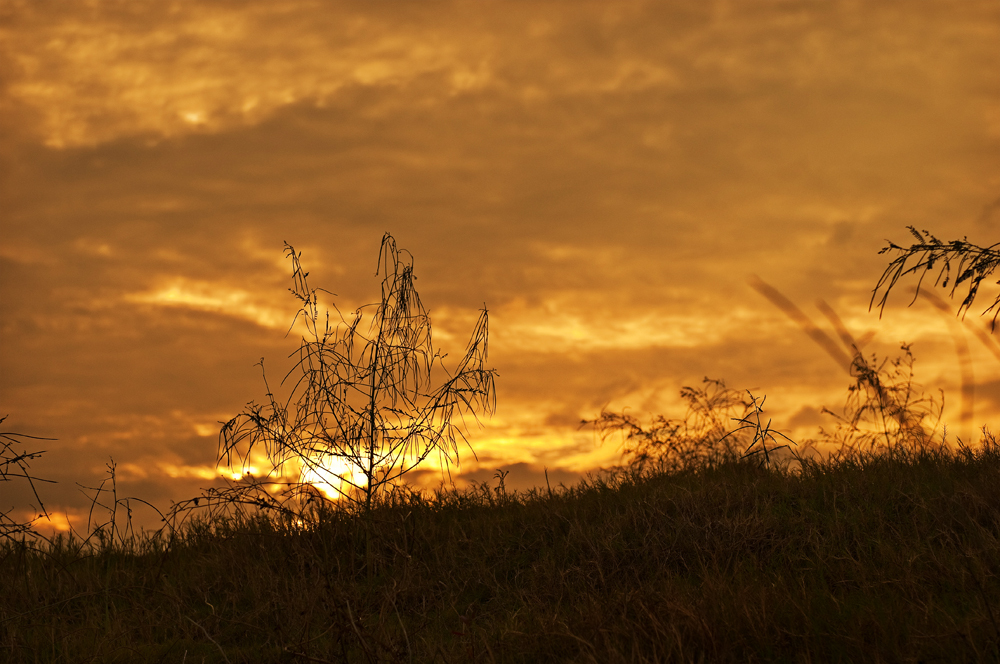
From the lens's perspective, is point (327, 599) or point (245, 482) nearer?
point (327, 599)

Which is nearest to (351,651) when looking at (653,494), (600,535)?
(600,535)

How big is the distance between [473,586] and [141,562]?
4.45 meters

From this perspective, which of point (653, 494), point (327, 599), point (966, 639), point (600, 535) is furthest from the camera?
point (653, 494)

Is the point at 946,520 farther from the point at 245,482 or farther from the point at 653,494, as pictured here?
the point at 245,482

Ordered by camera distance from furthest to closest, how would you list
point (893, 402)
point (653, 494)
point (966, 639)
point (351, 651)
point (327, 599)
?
1. point (893, 402)
2. point (653, 494)
3. point (327, 599)
4. point (351, 651)
5. point (966, 639)

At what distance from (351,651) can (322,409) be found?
306 cm

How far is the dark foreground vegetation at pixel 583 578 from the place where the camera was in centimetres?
553

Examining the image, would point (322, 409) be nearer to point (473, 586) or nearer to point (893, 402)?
point (473, 586)

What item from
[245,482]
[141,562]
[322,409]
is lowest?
[141,562]

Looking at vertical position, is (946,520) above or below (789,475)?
below

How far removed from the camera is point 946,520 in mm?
7293

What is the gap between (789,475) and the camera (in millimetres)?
8906

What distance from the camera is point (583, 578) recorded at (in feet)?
23.4

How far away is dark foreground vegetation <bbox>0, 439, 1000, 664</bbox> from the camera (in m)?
5.53
